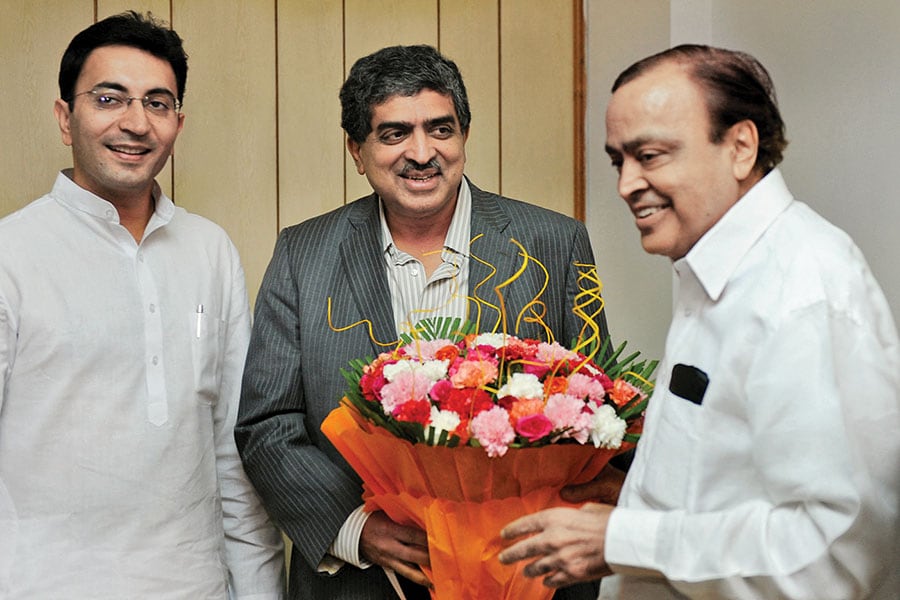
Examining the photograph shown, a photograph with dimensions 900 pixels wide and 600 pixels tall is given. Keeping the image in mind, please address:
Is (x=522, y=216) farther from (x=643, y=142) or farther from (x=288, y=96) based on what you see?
(x=288, y=96)

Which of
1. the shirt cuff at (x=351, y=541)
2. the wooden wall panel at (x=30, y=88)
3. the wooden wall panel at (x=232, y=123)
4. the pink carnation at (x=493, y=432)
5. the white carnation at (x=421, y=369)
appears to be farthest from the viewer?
the wooden wall panel at (x=232, y=123)

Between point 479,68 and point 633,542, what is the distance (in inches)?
79.9

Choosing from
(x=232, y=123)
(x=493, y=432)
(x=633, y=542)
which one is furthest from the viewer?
(x=232, y=123)

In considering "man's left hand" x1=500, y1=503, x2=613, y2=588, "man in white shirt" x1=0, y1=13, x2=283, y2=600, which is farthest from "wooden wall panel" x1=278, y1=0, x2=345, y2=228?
"man's left hand" x1=500, y1=503, x2=613, y2=588

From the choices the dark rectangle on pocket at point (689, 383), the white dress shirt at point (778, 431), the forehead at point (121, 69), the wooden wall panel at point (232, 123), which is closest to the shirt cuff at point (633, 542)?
the white dress shirt at point (778, 431)

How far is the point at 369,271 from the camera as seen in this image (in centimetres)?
219

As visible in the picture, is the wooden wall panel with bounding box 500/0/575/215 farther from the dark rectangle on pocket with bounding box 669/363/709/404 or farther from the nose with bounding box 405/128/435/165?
the dark rectangle on pocket with bounding box 669/363/709/404

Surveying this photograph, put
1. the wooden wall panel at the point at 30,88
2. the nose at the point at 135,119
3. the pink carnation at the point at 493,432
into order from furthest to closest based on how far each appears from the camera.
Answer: the wooden wall panel at the point at 30,88 → the nose at the point at 135,119 → the pink carnation at the point at 493,432

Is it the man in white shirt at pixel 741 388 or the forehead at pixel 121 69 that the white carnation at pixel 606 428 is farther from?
the forehead at pixel 121 69

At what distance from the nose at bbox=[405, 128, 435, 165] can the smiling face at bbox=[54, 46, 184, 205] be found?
0.53 m

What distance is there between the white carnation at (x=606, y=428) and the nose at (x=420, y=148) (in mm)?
752

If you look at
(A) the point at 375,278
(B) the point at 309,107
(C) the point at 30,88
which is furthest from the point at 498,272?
(C) the point at 30,88

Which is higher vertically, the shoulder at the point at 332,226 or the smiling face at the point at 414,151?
the smiling face at the point at 414,151

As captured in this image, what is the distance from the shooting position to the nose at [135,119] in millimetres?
2137
